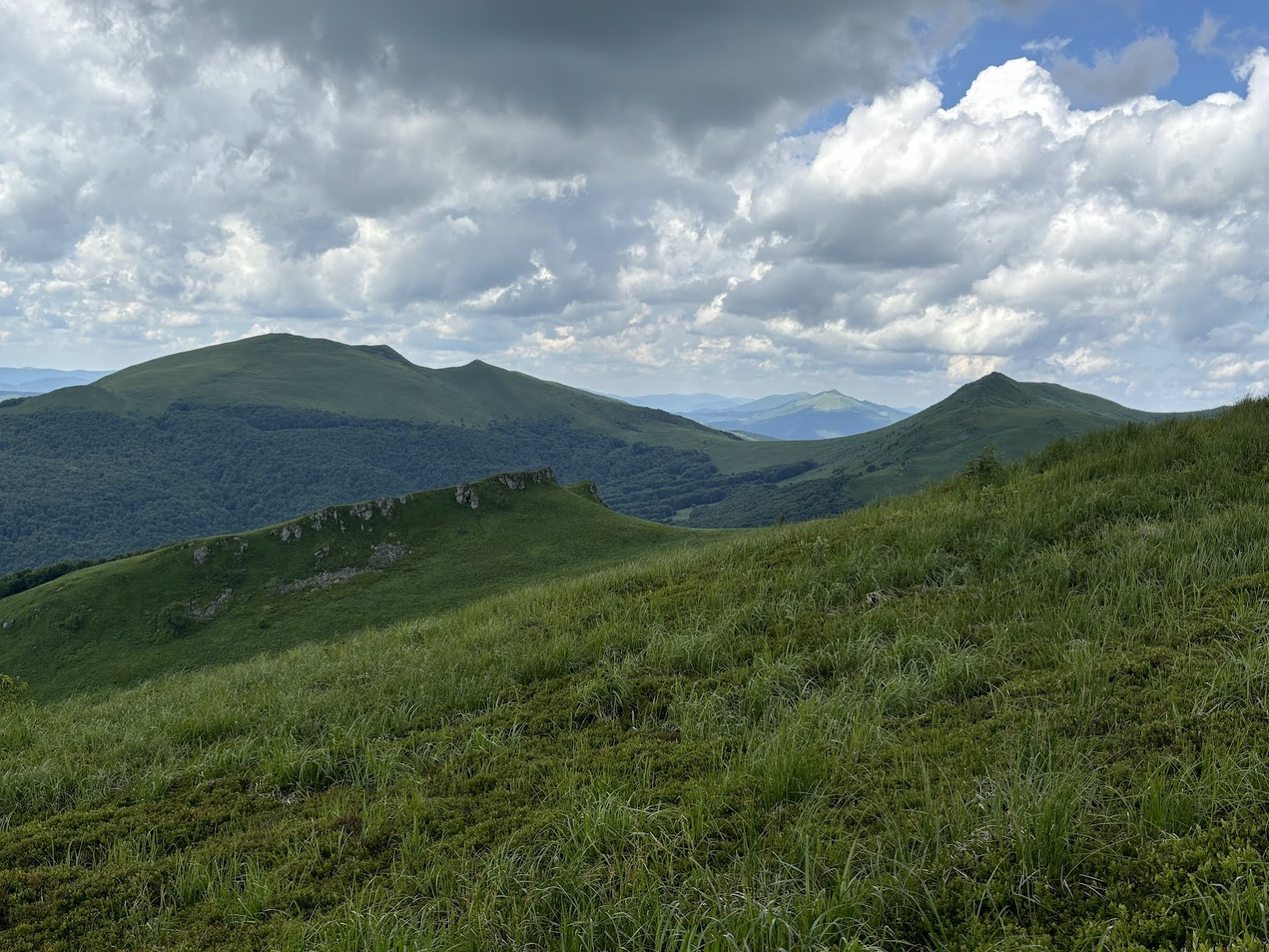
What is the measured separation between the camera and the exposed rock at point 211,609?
8362cm

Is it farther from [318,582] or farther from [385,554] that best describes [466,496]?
[318,582]

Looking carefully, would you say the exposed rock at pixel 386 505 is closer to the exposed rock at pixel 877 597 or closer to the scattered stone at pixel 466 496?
the scattered stone at pixel 466 496

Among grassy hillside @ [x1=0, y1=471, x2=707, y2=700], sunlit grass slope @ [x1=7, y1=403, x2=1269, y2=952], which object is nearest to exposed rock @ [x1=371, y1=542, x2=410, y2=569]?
grassy hillside @ [x1=0, y1=471, x2=707, y2=700]

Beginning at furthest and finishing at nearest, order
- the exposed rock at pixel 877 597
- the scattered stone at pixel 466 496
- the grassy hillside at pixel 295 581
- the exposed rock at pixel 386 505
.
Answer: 1. the scattered stone at pixel 466 496
2. the exposed rock at pixel 386 505
3. the grassy hillside at pixel 295 581
4. the exposed rock at pixel 877 597

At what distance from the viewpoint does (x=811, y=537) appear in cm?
1356

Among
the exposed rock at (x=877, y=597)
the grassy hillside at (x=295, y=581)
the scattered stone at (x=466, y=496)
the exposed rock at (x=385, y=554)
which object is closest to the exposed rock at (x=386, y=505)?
the grassy hillside at (x=295, y=581)

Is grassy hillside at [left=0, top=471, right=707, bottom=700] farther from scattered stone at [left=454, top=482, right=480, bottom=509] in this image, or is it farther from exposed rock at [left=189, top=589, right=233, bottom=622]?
scattered stone at [left=454, top=482, right=480, bottom=509]

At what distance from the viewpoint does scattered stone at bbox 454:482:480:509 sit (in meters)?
105

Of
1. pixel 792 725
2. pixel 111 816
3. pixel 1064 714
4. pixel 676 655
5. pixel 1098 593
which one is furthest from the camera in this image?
pixel 676 655

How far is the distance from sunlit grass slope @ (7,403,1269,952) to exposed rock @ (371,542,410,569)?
84893mm

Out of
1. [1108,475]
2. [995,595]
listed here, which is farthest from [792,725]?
[1108,475]

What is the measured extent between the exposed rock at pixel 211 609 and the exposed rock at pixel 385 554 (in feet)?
60.5

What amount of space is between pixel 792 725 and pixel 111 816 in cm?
674

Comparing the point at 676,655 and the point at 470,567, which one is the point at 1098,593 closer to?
the point at 676,655
